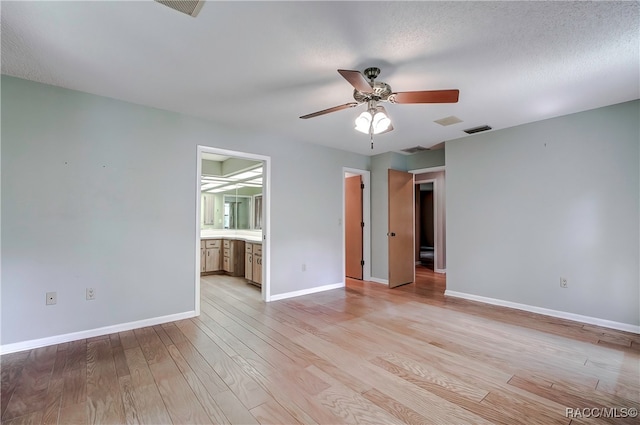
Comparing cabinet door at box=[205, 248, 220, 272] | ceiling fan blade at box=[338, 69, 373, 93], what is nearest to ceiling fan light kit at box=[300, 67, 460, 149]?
ceiling fan blade at box=[338, 69, 373, 93]

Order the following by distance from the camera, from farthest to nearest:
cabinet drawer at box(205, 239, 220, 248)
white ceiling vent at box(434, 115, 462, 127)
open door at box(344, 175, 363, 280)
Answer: cabinet drawer at box(205, 239, 220, 248) → open door at box(344, 175, 363, 280) → white ceiling vent at box(434, 115, 462, 127)

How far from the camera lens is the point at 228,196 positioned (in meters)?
6.86

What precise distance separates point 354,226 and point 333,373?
3.79m

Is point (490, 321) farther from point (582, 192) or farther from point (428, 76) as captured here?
point (428, 76)

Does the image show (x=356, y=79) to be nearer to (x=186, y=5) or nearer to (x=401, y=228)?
(x=186, y=5)

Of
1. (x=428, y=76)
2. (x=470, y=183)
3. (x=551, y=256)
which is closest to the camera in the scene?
(x=428, y=76)

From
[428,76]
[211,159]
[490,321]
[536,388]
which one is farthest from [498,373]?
[211,159]

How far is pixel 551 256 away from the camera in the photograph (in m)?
3.63

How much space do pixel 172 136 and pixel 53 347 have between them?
2.40 meters

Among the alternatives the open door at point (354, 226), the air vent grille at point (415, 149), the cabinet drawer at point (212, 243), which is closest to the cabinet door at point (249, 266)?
the cabinet drawer at point (212, 243)

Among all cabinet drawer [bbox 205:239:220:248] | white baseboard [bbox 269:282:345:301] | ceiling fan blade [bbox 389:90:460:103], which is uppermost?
ceiling fan blade [bbox 389:90:460:103]

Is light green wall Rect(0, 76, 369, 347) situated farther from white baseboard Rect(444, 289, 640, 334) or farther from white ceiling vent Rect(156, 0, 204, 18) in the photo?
white baseboard Rect(444, 289, 640, 334)

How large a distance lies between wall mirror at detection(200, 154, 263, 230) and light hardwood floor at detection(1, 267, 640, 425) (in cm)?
323

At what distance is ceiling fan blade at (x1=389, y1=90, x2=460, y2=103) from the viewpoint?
2197 millimetres
